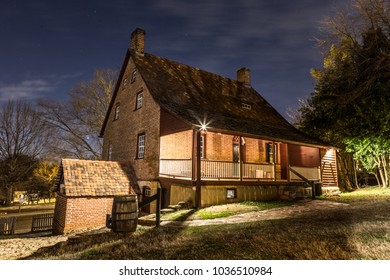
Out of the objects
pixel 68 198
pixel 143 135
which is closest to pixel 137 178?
pixel 143 135

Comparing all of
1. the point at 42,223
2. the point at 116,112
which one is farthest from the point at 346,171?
the point at 42,223

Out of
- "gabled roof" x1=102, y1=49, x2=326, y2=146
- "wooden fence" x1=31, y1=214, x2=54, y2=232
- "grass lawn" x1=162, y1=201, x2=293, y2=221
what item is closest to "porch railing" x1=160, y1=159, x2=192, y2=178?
"grass lawn" x1=162, y1=201, x2=293, y2=221

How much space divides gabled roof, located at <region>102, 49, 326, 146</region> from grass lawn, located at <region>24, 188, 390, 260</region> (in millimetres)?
5509

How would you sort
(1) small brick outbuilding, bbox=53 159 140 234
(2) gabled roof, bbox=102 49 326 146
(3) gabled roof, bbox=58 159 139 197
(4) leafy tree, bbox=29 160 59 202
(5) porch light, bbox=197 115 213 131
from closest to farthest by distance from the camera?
(5) porch light, bbox=197 115 213 131 → (1) small brick outbuilding, bbox=53 159 140 234 → (3) gabled roof, bbox=58 159 139 197 → (2) gabled roof, bbox=102 49 326 146 → (4) leafy tree, bbox=29 160 59 202

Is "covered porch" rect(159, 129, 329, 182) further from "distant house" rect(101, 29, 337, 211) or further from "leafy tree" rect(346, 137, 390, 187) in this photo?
"leafy tree" rect(346, 137, 390, 187)

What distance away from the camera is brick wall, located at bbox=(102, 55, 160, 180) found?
13.9 metres

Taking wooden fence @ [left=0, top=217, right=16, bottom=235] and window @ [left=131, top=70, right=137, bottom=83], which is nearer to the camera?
wooden fence @ [left=0, top=217, right=16, bottom=235]

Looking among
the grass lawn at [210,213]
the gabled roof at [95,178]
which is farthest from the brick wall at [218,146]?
the grass lawn at [210,213]

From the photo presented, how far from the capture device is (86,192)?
12.5 metres

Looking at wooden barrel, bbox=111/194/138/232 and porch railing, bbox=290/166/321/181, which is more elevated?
porch railing, bbox=290/166/321/181

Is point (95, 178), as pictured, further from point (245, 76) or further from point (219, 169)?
point (245, 76)

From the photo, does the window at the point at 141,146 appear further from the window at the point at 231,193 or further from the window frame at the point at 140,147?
the window at the point at 231,193

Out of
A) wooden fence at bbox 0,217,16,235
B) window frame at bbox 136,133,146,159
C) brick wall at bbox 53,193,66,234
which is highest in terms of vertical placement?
window frame at bbox 136,133,146,159
